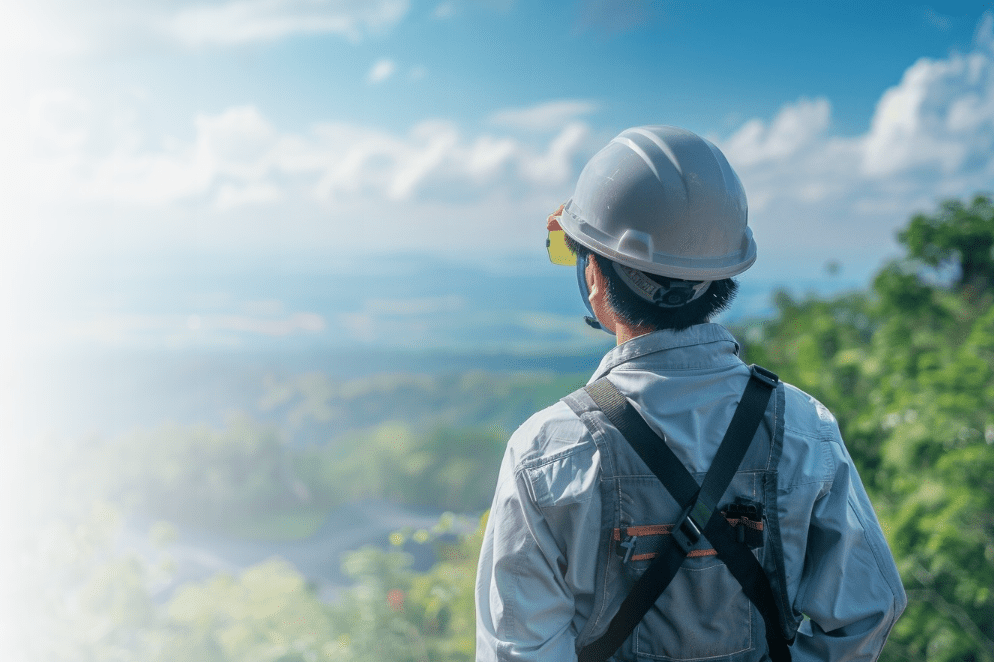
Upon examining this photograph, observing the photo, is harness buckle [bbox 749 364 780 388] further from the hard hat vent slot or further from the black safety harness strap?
the hard hat vent slot

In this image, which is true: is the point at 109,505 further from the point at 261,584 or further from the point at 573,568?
the point at 573,568

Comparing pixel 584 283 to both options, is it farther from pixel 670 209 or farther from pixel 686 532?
pixel 686 532

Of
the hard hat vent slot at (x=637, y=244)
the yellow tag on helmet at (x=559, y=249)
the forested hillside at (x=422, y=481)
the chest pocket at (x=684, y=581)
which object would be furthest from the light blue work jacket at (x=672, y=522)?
the forested hillside at (x=422, y=481)

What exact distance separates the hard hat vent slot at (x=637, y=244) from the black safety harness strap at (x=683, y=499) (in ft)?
0.52

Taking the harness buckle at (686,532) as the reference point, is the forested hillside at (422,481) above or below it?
below

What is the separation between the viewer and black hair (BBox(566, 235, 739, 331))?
37.2 inches

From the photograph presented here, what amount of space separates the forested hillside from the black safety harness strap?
5.24ft

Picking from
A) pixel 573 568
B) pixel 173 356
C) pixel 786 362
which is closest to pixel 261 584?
pixel 173 356

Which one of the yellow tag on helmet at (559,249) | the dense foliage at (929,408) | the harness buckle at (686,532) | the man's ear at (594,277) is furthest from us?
the dense foliage at (929,408)

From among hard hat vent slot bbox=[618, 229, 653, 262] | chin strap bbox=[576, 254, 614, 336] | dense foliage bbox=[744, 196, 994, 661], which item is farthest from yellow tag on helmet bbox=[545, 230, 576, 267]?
dense foliage bbox=[744, 196, 994, 661]

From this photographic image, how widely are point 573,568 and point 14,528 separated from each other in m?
4.10

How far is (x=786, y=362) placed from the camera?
4.02 m

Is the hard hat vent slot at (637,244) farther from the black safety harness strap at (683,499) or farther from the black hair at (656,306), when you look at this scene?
the black safety harness strap at (683,499)

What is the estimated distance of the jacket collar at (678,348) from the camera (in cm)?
93
